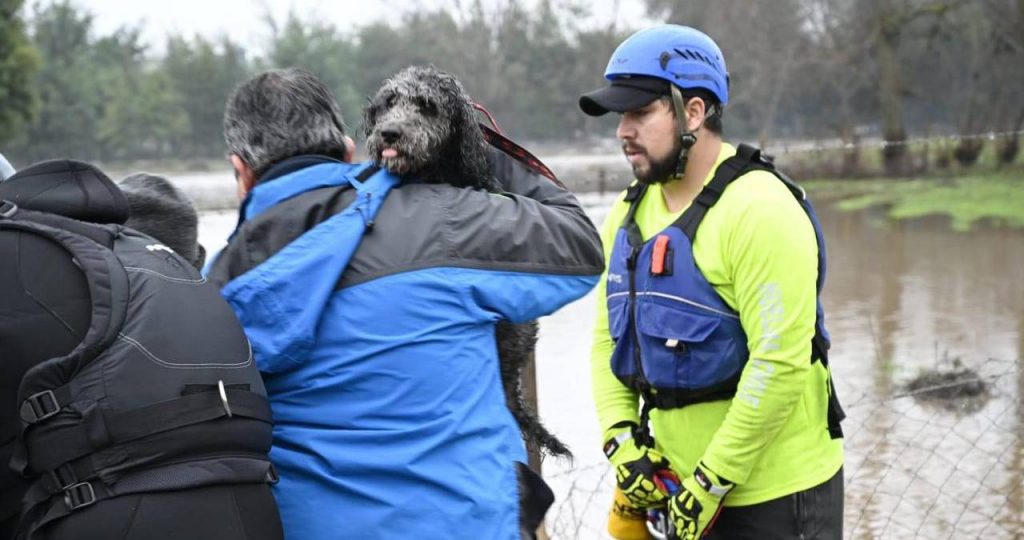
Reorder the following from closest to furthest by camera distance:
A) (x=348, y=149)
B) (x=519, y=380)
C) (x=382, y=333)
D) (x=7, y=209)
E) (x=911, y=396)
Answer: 1. (x=7, y=209)
2. (x=382, y=333)
3. (x=348, y=149)
4. (x=519, y=380)
5. (x=911, y=396)

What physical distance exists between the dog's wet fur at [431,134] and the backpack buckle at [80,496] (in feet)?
2.66

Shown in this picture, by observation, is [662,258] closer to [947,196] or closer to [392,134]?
[392,134]

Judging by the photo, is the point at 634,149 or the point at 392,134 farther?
the point at 634,149

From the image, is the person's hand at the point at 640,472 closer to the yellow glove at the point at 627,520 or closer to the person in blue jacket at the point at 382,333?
the yellow glove at the point at 627,520

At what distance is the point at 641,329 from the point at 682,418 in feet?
0.81

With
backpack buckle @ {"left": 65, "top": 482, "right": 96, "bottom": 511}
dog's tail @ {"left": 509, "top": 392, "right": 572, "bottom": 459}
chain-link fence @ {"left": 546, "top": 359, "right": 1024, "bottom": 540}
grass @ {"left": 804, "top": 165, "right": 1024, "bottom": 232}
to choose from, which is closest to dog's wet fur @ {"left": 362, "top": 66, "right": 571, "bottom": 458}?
dog's tail @ {"left": 509, "top": 392, "right": 572, "bottom": 459}

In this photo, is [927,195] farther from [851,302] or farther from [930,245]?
[851,302]

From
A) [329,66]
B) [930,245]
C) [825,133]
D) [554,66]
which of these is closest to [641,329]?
[930,245]

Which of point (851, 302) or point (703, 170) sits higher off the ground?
point (703, 170)

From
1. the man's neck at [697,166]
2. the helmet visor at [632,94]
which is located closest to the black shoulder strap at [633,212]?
the man's neck at [697,166]

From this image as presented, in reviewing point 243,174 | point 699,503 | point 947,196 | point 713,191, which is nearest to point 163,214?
point 243,174

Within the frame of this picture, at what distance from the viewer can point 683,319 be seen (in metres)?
2.70

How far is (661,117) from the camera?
109 inches

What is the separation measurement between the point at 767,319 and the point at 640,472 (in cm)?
53
